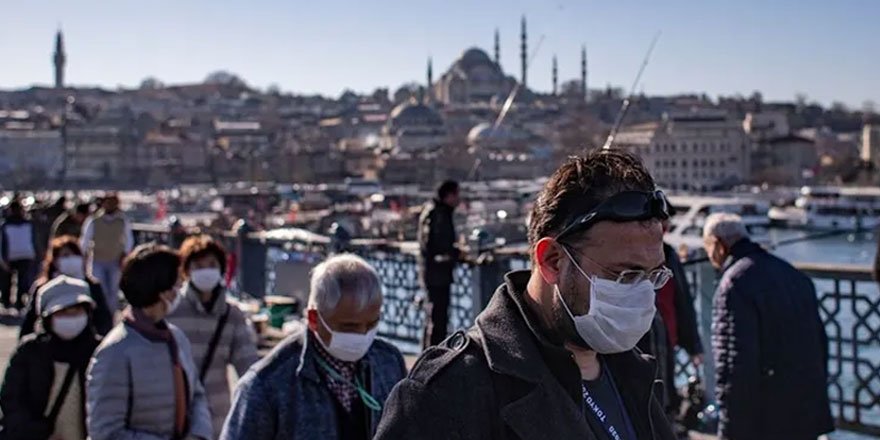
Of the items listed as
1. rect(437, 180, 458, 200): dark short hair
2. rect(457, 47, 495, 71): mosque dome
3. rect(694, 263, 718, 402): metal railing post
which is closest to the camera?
rect(694, 263, 718, 402): metal railing post

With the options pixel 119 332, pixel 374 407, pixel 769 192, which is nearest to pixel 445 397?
pixel 374 407

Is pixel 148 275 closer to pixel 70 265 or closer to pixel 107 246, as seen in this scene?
pixel 70 265

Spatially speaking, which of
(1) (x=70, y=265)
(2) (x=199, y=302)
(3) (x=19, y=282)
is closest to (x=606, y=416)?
(2) (x=199, y=302)

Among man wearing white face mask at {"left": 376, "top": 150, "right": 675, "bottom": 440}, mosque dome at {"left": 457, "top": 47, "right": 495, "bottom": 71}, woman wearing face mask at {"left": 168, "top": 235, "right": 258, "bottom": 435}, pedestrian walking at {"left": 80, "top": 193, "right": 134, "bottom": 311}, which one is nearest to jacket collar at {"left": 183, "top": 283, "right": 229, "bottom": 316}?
woman wearing face mask at {"left": 168, "top": 235, "right": 258, "bottom": 435}

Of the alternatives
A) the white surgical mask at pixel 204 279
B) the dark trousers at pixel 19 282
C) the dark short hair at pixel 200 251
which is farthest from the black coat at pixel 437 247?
the dark trousers at pixel 19 282

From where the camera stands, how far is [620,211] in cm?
151

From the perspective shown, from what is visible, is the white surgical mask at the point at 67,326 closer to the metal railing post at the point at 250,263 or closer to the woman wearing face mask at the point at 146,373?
the woman wearing face mask at the point at 146,373

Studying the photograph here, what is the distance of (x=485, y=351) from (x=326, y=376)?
1.02 meters

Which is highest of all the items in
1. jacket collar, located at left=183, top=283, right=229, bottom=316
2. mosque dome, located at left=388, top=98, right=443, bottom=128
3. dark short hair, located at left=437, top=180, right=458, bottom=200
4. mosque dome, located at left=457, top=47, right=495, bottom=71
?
mosque dome, located at left=457, top=47, right=495, bottom=71

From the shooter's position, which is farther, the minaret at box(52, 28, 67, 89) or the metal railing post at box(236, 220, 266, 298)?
the minaret at box(52, 28, 67, 89)

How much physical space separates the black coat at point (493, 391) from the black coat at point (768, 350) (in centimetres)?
193

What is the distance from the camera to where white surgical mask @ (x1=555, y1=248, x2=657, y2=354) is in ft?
4.88

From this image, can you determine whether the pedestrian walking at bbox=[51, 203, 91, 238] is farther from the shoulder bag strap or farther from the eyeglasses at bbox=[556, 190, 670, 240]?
the eyeglasses at bbox=[556, 190, 670, 240]

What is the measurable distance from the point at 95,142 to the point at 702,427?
88587mm
